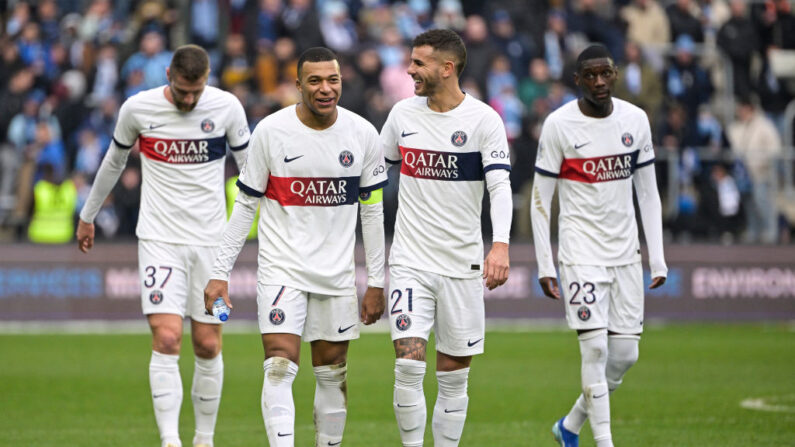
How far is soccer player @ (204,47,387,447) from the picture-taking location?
8.29 meters

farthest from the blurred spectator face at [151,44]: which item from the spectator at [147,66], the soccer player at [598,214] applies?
the soccer player at [598,214]

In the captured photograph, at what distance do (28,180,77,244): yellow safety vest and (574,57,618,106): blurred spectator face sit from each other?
13817mm

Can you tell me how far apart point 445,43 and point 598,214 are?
1.77 m

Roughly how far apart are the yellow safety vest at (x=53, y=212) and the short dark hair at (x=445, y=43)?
1389 cm

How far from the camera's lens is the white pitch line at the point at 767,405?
12250 millimetres

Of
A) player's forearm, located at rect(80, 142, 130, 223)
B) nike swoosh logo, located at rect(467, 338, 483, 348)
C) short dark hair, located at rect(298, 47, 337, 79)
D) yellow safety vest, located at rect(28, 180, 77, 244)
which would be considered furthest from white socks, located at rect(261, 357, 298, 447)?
yellow safety vest, located at rect(28, 180, 77, 244)

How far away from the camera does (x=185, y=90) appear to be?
378 inches

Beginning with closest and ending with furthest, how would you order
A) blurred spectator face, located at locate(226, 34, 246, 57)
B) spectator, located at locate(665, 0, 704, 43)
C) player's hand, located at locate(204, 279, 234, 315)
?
player's hand, located at locate(204, 279, 234, 315)
blurred spectator face, located at locate(226, 34, 246, 57)
spectator, located at locate(665, 0, 704, 43)

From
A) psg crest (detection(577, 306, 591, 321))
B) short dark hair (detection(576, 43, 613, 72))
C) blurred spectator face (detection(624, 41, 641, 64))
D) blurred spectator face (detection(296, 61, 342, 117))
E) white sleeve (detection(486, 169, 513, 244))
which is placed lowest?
psg crest (detection(577, 306, 591, 321))

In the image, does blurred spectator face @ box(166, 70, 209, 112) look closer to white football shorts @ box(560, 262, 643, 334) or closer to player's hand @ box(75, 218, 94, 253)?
player's hand @ box(75, 218, 94, 253)

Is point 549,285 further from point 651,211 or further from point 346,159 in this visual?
point 346,159

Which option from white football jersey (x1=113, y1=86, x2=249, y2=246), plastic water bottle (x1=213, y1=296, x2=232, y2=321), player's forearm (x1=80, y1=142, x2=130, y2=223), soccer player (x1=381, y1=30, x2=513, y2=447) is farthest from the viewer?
player's forearm (x1=80, y1=142, x2=130, y2=223)

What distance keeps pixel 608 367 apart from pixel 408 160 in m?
2.29

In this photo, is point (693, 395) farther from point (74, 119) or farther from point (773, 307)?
point (74, 119)
